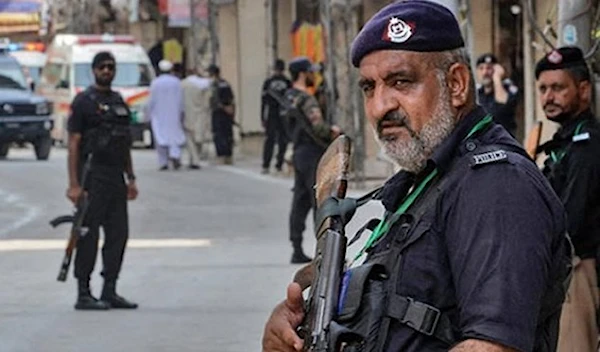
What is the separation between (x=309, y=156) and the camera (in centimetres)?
1444

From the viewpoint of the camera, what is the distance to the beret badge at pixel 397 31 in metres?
3.32

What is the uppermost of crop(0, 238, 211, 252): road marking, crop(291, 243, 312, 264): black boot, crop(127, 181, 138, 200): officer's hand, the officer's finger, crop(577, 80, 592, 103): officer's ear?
crop(577, 80, 592, 103): officer's ear

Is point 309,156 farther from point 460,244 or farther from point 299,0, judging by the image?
point 299,0

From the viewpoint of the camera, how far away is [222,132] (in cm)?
2970

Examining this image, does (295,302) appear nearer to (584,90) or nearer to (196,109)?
(584,90)

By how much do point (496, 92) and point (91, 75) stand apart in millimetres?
20619

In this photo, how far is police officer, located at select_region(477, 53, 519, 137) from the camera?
17.3m

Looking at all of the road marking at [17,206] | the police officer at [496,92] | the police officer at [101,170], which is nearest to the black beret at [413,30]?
the police officer at [101,170]

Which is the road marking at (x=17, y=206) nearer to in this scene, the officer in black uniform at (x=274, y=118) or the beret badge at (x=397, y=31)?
the officer in black uniform at (x=274, y=118)

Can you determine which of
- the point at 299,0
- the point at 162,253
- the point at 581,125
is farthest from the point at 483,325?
the point at 299,0

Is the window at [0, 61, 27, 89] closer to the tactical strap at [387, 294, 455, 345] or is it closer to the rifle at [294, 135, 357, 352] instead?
the rifle at [294, 135, 357, 352]

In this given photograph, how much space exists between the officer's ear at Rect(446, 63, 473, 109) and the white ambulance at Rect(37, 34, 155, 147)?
3365cm

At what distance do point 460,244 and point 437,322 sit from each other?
17 cm

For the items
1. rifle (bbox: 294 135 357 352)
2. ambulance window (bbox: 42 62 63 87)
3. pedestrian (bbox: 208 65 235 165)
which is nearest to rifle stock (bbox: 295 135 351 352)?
rifle (bbox: 294 135 357 352)
